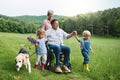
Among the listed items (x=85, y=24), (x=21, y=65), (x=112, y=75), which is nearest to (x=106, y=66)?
(x=112, y=75)

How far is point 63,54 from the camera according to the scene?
10484mm

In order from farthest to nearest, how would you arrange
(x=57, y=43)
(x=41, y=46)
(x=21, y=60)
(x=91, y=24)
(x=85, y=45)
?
(x=91, y=24)
(x=85, y=45)
(x=57, y=43)
(x=41, y=46)
(x=21, y=60)

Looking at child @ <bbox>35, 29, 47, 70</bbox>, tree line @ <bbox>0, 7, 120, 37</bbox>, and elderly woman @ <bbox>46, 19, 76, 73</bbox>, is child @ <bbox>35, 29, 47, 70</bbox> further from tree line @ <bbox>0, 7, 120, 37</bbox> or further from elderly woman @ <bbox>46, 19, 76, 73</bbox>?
tree line @ <bbox>0, 7, 120, 37</bbox>

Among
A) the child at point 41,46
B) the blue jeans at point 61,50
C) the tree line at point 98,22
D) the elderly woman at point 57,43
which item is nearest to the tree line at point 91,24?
the tree line at point 98,22

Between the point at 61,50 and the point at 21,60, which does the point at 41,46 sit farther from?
the point at 21,60

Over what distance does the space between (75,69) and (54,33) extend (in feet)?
4.69

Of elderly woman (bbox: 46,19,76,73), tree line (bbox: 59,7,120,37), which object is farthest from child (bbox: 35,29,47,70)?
tree line (bbox: 59,7,120,37)

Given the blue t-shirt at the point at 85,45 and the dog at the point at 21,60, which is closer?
the dog at the point at 21,60

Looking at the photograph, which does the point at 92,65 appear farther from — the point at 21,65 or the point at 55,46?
the point at 21,65

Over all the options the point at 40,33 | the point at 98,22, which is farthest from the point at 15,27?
the point at 40,33

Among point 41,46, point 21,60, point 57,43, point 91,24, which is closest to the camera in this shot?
point 21,60

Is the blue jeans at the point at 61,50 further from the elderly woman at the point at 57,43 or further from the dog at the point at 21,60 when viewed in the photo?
the dog at the point at 21,60

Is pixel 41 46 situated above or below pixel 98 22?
above

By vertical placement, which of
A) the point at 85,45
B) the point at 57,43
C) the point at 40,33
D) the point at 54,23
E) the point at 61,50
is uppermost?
the point at 54,23
